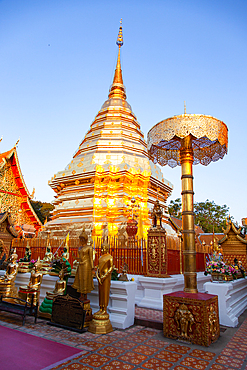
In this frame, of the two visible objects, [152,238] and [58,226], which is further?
[58,226]

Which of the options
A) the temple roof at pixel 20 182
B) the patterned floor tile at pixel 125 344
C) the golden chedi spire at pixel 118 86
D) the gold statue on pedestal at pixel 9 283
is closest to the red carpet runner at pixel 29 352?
the patterned floor tile at pixel 125 344

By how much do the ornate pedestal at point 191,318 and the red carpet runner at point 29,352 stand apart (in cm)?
162

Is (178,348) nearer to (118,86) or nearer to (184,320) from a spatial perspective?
(184,320)

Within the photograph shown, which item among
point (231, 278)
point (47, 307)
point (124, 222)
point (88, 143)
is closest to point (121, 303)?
point (47, 307)

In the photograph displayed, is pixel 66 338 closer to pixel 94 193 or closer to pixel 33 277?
pixel 33 277

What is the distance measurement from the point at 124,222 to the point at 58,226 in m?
3.63

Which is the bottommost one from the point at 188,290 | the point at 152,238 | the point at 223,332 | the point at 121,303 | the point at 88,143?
the point at 223,332

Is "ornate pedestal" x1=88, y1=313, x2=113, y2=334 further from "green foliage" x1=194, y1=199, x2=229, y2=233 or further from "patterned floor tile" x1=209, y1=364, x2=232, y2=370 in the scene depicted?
"green foliage" x1=194, y1=199, x2=229, y2=233

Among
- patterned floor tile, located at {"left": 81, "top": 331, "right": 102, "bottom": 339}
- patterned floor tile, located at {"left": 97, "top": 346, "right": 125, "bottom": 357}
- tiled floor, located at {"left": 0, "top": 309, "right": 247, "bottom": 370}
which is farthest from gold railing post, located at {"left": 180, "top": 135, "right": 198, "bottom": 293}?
patterned floor tile, located at {"left": 81, "top": 331, "right": 102, "bottom": 339}

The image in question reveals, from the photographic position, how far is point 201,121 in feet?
17.0

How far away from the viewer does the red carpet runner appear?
10.9 ft

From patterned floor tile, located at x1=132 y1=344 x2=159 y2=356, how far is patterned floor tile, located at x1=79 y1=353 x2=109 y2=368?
22.7 inches

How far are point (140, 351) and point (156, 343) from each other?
0.46m

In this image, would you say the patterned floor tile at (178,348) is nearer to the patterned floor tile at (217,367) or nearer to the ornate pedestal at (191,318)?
the ornate pedestal at (191,318)
